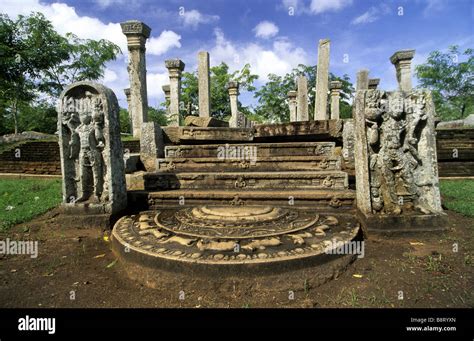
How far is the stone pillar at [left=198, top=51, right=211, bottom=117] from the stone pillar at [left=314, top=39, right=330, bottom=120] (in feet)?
15.6

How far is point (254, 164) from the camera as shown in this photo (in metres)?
4.93

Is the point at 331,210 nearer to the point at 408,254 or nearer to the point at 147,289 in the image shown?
the point at 408,254

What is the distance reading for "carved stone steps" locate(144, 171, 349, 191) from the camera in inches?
164

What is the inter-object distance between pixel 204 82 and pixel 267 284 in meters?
10.0

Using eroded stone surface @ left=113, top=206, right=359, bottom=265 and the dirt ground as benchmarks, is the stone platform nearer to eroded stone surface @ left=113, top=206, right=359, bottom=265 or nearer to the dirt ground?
eroded stone surface @ left=113, top=206, right=359, bottom=265

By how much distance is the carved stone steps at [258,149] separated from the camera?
4.99 m

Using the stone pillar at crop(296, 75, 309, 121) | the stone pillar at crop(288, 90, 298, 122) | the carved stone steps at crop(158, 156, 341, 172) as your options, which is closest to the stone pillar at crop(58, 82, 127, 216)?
the carved stone steps at crop(158, 156, 341, 172)

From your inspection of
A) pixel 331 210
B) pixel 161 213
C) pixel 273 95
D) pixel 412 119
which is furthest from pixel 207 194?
pixel 273 95

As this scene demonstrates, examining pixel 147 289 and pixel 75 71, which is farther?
pixel 75 71

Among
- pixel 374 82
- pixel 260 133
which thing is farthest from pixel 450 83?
pixel 260 133

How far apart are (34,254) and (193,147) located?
3036 mm

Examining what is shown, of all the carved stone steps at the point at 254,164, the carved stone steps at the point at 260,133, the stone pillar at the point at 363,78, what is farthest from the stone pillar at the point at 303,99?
the carved stone steps at the point at 254,164
